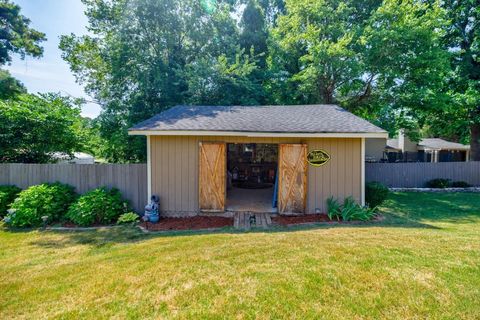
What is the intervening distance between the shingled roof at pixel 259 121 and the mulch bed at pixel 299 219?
241 centimetres

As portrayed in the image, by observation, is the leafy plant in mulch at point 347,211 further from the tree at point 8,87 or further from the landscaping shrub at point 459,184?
the tree at point 8,87

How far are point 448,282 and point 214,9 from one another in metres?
15.8

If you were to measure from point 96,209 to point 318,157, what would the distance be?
6.27 meters

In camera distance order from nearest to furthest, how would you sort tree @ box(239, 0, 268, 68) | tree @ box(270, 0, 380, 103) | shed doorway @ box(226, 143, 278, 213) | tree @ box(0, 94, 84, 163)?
tree @ box(0, 94, 84, 163)
shed doorway @ box(226, 143, 278, 213)
tree @ box(270, 0, 380, 103)
tree @ box(239, 0, 268, 68)

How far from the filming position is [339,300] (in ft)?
9.29

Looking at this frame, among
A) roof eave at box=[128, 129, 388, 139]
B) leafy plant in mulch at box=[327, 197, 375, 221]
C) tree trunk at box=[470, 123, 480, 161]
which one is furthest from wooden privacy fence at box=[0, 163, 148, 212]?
tree trunk at box=[470, 123, 480, 161]

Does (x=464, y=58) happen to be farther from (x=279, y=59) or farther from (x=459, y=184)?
(x=279, y=59)

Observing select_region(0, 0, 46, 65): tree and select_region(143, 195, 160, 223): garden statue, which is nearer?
select_region(143, 195, 160, 223): garden statue

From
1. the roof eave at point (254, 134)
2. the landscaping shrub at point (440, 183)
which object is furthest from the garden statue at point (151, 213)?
the landscaping shrub at point (440, 183)

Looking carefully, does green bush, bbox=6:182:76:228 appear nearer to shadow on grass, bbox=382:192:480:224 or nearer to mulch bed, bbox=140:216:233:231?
mulch bed, bbox=140:216:233:231

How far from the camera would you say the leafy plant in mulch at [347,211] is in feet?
21.8

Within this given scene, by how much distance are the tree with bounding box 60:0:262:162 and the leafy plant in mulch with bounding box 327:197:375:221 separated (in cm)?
737

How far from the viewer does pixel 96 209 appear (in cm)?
650

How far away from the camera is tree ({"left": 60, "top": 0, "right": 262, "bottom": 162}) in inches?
482
